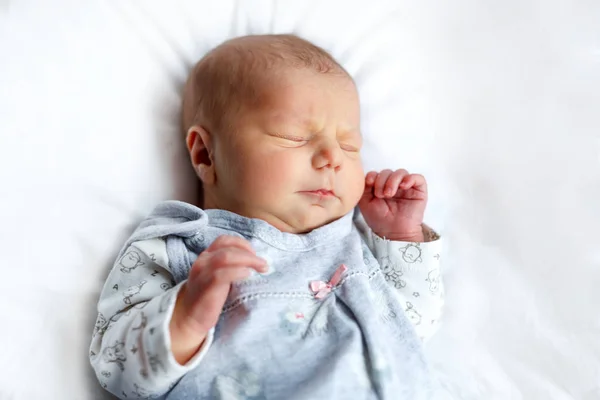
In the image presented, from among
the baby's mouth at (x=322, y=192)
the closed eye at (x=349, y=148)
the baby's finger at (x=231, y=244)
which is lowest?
the baby's mouth at (x=322, y=192)

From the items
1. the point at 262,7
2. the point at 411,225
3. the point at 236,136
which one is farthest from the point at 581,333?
the point at 262,7

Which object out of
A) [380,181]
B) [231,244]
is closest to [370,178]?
[380,181]

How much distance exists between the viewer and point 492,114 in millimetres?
1481

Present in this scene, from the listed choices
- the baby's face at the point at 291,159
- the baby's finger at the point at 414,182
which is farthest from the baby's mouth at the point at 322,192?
the baby's finger at the point at 414,182

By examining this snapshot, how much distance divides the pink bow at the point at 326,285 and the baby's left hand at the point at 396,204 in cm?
22

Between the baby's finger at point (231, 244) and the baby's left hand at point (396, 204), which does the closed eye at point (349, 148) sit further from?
the baby's finger at point (231, 244)

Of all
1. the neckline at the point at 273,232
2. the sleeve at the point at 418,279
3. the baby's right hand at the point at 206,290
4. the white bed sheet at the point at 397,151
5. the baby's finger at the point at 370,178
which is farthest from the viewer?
the baby's finger at the point at 370,178

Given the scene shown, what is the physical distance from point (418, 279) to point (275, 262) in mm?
313

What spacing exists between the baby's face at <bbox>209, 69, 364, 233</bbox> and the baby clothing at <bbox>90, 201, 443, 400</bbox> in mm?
34

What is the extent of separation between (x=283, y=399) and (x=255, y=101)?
545mm

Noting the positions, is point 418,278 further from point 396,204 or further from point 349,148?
point 349,148

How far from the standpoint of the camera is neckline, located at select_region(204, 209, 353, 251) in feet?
3.87

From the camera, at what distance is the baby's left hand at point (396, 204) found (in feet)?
4.43

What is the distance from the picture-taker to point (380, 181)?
1.38m
